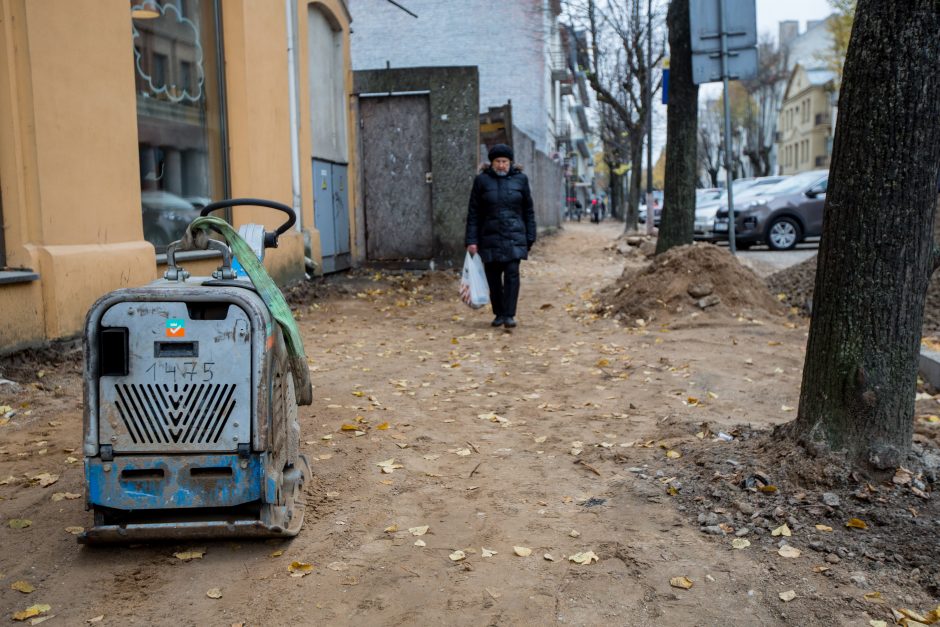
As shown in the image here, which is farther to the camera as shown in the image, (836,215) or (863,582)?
(836,215)

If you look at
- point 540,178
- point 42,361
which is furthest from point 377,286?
point 540,178

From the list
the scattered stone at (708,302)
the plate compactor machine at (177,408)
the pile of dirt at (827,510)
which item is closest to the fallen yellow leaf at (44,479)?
the plate compactor machine at (177,408)

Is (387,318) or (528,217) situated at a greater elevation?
(528,217)

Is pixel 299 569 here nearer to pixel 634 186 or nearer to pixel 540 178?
pixel 540 178

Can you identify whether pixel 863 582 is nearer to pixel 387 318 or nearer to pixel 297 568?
pixel 297 568

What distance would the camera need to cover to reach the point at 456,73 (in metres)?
14.0

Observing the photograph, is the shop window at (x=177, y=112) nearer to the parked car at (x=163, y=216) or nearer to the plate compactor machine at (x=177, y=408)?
the parked car at (x=163, y=216)

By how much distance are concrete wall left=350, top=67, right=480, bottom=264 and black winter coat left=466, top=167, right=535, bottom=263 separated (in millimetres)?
4917

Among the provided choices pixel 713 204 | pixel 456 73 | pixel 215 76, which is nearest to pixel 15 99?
pixel 215 76

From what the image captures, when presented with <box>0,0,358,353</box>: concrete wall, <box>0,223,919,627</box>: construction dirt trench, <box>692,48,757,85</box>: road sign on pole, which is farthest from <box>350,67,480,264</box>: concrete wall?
<box>0,0,358,353</box>: concrete wall

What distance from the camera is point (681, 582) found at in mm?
3162

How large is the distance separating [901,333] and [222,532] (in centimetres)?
284

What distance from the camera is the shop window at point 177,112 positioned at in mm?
8328

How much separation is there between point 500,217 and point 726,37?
339 cm
